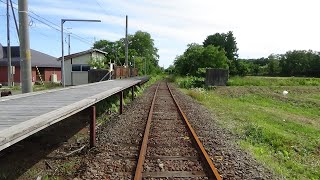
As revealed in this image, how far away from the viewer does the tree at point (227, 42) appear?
99.1 meters

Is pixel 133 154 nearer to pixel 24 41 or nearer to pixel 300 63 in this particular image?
pixel 24 41

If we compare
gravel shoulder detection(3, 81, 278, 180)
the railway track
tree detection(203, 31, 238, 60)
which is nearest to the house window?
gravel shoulder detection(3, 81, 278, 180)

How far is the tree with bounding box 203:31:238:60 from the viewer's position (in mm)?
99125

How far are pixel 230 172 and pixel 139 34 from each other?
117875 mm

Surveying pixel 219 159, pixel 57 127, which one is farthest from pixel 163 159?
pixel 57 127

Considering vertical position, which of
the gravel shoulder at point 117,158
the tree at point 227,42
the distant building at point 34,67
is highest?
the tree at point 227,42

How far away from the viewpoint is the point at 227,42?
99938 millimetres

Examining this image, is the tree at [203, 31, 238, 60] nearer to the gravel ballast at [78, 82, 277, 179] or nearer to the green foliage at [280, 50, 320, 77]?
the green foliage at [280, 50, 320, 77]

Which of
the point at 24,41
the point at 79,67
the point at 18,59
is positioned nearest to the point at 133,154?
the point at 24,41

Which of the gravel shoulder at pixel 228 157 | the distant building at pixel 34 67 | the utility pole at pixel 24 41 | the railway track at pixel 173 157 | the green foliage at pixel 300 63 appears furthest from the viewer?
the green foliage at pixel 300 63

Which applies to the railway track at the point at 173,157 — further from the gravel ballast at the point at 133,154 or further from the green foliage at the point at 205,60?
the green foliage at the point at 205,60

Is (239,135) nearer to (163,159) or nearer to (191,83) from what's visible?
(163,159)

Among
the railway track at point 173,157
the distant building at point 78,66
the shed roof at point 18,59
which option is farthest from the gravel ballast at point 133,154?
the shed roof at point 18,59

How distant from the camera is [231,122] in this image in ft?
42.8
